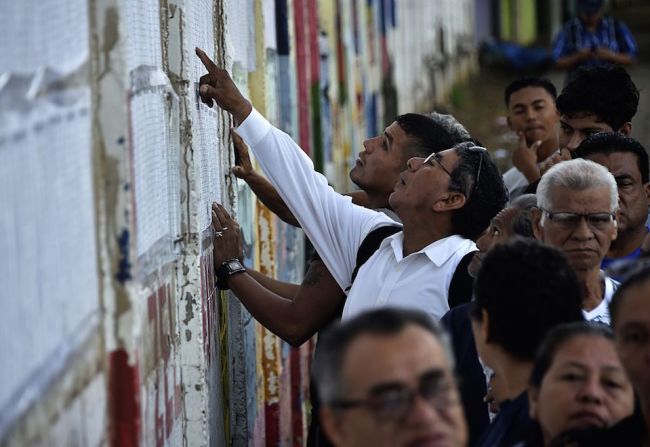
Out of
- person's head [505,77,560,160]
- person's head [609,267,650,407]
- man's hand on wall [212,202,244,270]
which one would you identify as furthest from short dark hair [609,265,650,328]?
person's head [505,77,560,160]

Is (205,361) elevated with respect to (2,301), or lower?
elevated

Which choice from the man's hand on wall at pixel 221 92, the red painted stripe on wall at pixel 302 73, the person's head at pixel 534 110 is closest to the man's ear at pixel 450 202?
the man's hand on wall at pixel 221 92

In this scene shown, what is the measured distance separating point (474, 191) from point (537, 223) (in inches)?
13.7

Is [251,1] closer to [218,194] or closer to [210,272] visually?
[218,194]

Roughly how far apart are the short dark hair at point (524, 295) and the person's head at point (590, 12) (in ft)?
35.2

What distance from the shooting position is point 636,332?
300cm

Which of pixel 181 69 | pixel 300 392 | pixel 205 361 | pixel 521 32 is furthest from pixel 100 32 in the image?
pixel 521 32

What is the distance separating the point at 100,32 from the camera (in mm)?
3211

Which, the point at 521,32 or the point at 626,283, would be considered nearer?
the point at 626,283

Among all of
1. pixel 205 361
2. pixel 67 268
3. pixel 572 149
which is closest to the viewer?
pixel 67 268

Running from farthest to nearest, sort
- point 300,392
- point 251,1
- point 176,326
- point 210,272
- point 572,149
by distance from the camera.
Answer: point 300,392 → point 251,1 → point 572,149 → point 210,272 → point 176,326

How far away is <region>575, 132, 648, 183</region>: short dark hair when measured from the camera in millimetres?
5539

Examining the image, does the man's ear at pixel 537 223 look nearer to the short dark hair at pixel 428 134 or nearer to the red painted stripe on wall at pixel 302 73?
the short dark hair at pixel 428 134

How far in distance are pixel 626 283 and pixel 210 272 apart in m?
2.34
